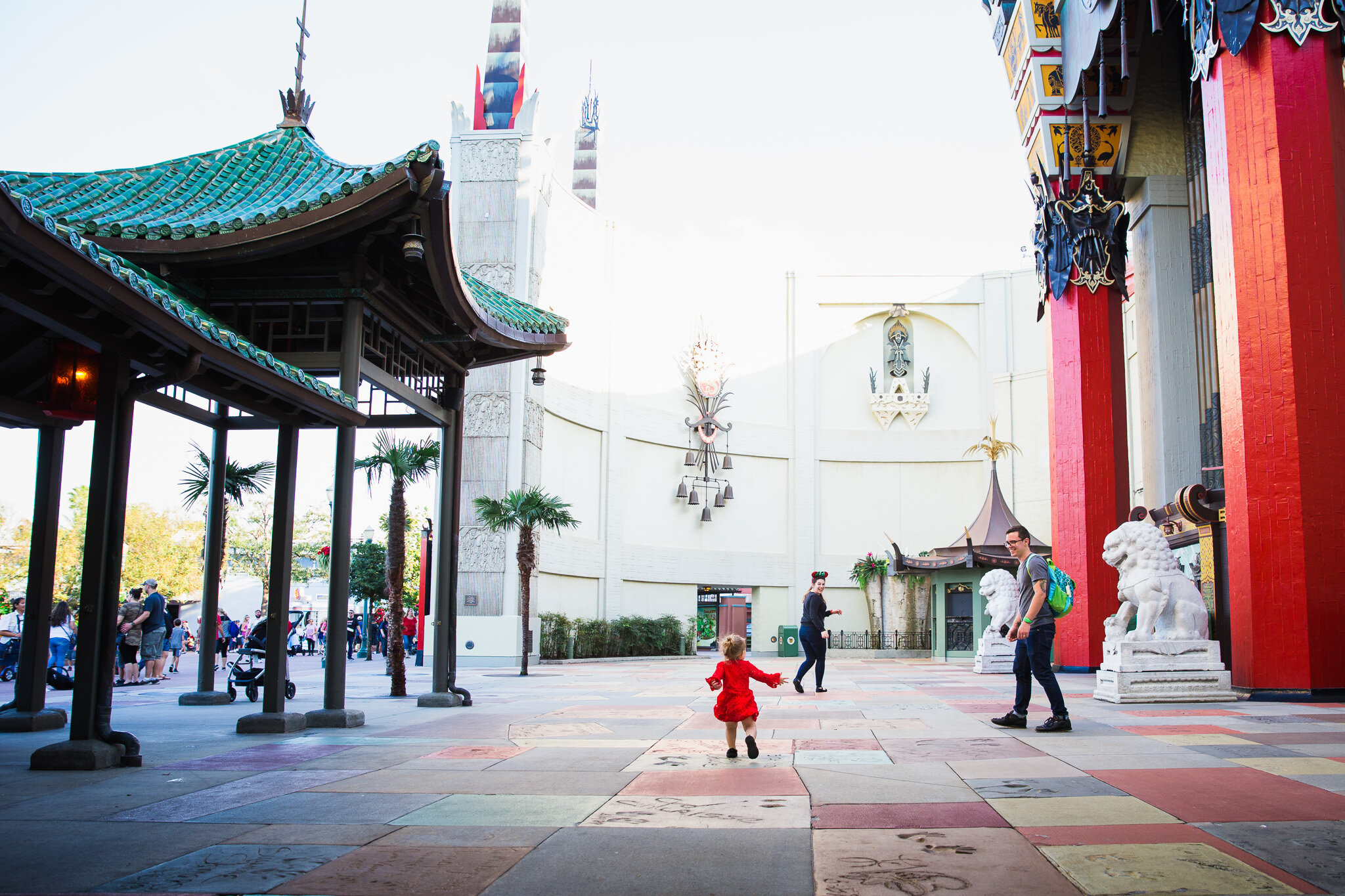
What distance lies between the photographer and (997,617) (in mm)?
22578

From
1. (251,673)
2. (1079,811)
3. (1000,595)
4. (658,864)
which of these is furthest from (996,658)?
(658,864)

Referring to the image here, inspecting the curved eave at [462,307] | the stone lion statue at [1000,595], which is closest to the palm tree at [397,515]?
the curved eave at [462,307]

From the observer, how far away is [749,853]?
16.0 feet

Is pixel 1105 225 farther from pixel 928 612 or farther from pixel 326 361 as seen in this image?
pixel 928 612

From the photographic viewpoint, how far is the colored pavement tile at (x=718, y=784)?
6.64 m

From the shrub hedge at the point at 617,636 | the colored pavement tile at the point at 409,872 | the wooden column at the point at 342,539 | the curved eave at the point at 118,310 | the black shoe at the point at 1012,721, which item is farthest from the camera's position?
the shrub hedge at the point at 617,636

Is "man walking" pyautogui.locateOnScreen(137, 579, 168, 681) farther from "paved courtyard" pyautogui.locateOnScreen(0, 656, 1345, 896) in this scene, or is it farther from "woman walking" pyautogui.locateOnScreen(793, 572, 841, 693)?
"woman walking" pyautogui.locateOnScreen(793, 572, 841, 693)

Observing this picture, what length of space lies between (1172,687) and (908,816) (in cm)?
899

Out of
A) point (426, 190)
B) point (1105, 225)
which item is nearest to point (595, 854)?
point (426, 190)

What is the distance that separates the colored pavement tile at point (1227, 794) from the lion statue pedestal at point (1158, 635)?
6253 mm

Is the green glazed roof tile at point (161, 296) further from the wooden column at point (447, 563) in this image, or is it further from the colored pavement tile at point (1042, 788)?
the colored pavement tile at point (1042, 788)

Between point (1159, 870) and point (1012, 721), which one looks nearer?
point (1159, 870)

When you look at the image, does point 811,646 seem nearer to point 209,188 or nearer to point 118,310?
point 209,188

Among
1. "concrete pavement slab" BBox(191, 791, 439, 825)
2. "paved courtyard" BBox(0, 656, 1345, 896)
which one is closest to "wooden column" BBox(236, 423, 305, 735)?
"paved courtyard" BBox(0, 656, 1345, 896)
